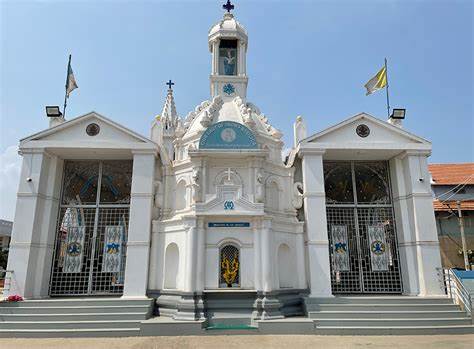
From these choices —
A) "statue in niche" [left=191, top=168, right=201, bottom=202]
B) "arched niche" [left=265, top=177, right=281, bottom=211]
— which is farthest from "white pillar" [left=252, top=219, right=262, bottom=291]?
"statue in niche" [left=191, top=168, right=201, bottom=202]

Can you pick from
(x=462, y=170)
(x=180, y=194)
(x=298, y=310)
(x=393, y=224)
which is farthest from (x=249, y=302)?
(x=462, y=170)

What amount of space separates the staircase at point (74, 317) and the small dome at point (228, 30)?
46.2 feet

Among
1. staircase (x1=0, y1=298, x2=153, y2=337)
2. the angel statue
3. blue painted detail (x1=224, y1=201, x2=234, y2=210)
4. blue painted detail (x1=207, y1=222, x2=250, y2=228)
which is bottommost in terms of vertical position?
staircase (x1=0, y1=298, x2=153, y2=337)

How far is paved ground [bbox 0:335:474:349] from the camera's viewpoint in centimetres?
974

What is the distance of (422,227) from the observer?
46.9 ft

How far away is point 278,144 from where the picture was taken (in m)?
16.1

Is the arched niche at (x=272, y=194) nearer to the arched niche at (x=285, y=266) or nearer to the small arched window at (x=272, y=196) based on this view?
the small arched window at (x=272, y=196)

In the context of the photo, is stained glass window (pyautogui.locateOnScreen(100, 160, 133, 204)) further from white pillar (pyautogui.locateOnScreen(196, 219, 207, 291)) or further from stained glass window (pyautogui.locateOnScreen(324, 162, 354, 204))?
stained glass window (pyautogui.locateOnScreen(324, 162, 354, 204))

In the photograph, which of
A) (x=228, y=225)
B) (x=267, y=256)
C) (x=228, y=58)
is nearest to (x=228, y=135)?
(x=228, y=225)

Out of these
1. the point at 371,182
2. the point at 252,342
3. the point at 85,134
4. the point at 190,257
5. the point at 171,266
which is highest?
the point at 85,134

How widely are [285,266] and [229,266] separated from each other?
108 inches

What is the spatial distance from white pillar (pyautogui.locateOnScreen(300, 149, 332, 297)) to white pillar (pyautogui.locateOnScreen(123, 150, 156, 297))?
269 inches

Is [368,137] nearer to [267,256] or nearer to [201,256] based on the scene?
[267,256]

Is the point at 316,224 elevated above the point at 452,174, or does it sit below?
below
